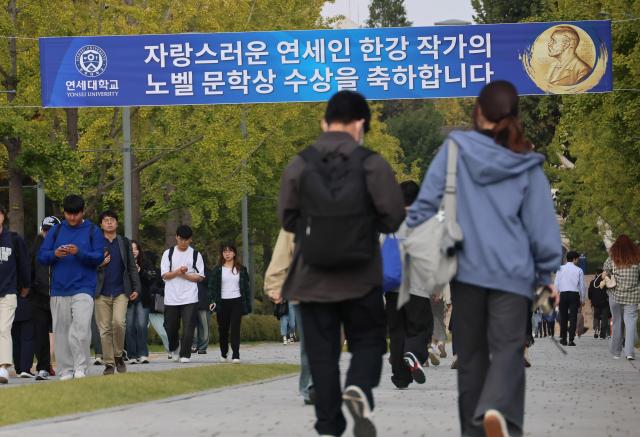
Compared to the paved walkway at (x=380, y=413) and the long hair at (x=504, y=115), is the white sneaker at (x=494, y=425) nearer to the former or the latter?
the long hair at (x=504, y=115)

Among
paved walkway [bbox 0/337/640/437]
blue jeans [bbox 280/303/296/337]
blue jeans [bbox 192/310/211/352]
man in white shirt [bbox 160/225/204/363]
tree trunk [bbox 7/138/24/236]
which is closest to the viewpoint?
paved walkway [bbox 0/337/640/437]

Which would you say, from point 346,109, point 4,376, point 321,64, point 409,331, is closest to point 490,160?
point 346,109

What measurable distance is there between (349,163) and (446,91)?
66.4ft

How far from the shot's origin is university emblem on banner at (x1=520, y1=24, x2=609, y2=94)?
28.1 m

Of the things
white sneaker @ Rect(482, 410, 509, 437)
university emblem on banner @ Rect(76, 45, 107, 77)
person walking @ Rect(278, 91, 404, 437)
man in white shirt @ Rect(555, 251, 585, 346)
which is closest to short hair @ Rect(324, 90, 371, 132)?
person walking @ Rect(278, 91, 404, 437)

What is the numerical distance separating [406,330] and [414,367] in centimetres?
47

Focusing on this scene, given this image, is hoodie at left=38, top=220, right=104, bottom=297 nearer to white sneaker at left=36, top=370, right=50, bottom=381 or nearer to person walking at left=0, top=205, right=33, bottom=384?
person walking at left=0, top=205, right=33, bottom=384

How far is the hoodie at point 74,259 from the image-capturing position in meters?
16.1

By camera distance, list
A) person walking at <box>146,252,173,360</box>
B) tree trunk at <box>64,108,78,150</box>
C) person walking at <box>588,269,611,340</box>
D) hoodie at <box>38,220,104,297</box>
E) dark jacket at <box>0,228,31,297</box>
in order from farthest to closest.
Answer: person walking at <box>588,269,611,340</box> → tree trunk at <box>64,108,78,150</box> → person walking at <box>146,252,173,360</box> → dark jacket at <box>0,228,31,297</box> → hoodie at <box>38,220,104,297</box>

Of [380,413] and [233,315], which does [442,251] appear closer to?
[380,413]

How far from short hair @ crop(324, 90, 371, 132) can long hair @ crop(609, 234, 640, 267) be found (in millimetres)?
14854

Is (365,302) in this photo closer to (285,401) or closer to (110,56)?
(285,401)

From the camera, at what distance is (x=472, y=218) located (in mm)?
7945

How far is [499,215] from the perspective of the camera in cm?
791
